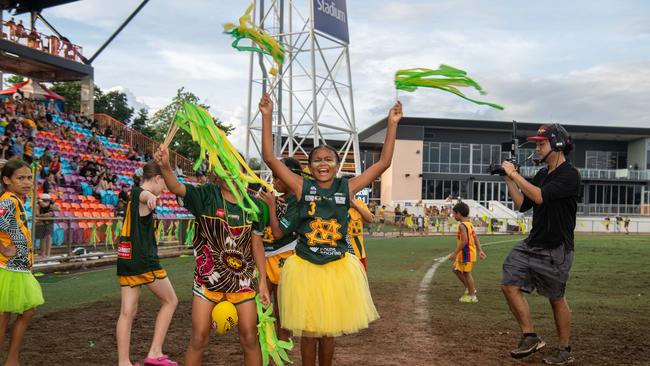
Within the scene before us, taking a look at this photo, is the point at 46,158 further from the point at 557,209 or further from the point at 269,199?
the point at 557,209

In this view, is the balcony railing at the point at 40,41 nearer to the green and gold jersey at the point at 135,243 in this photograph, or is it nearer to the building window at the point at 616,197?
the green and gold jersey at the point at 135,243

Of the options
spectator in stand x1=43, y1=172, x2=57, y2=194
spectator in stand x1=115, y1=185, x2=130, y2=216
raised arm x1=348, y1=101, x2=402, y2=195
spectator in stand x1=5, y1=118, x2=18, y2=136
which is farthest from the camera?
spectator in stand x1=5, y1=118, x2=18, y2=136

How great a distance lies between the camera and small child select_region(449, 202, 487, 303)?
390 inches

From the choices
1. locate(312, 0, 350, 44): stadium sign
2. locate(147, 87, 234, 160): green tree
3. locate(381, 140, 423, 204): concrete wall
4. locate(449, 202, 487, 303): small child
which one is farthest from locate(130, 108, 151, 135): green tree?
locate(449, 202, 487, 303): small child

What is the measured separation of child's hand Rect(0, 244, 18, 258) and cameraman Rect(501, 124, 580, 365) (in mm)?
4677

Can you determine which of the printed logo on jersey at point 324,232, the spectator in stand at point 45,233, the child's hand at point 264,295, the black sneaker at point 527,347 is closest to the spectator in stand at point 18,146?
the spectator in stand at point 45,233

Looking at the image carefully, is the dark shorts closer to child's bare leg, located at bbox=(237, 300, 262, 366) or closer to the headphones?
the headphones

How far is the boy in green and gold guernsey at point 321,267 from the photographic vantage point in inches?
178

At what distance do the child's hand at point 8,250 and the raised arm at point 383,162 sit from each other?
298 centimetres

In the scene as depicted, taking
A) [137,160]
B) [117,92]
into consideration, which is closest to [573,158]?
[137,160]

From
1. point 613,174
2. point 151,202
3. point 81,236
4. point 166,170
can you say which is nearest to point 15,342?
point 151,202

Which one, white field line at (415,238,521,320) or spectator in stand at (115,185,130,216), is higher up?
spectator in stand at (115,185,130,216)

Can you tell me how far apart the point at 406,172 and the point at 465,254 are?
161 feet

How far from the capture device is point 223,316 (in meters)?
4.53
